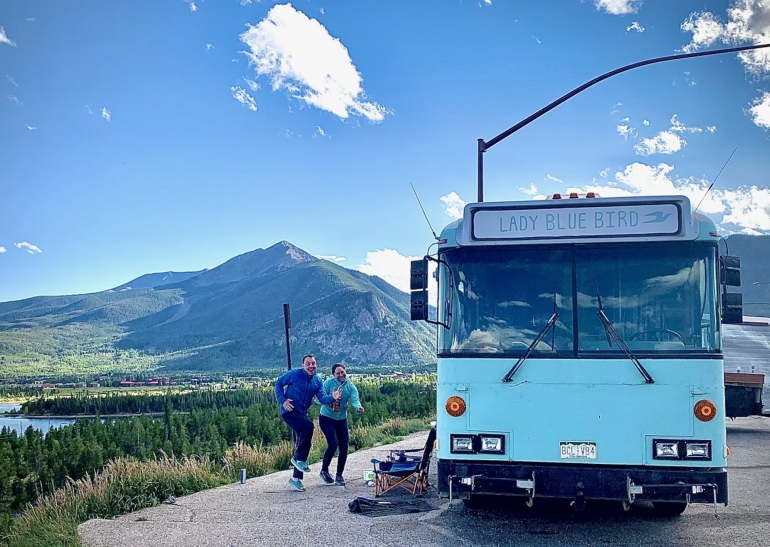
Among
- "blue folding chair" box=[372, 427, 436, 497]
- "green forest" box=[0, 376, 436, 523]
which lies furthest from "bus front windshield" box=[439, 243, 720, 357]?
"green forest" box=[0, 376, 436, 523]

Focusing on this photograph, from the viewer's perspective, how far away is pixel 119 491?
920cm

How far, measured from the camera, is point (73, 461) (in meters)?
36.1

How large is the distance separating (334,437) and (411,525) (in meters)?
2.87

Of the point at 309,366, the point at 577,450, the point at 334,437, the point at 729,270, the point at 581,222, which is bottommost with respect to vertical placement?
the point at 334,437

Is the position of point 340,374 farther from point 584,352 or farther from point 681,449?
point 681,449

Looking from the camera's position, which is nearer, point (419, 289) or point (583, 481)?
point (583, 481)

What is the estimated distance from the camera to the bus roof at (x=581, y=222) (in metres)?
6.85

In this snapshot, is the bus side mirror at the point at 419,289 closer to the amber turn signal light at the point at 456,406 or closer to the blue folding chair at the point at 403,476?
the amber turn signal light at the point at 456,406

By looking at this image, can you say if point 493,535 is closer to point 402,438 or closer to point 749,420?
point 402,438

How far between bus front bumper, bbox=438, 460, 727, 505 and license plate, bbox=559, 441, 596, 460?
8 cm

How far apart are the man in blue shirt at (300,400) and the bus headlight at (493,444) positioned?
371 cm

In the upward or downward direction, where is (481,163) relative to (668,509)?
upward

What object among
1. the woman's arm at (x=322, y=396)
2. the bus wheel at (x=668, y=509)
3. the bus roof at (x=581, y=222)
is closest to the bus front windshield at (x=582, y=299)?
the bus roof at (x=581, y=222)

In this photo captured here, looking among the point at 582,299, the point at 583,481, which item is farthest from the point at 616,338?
the point at 583,481
